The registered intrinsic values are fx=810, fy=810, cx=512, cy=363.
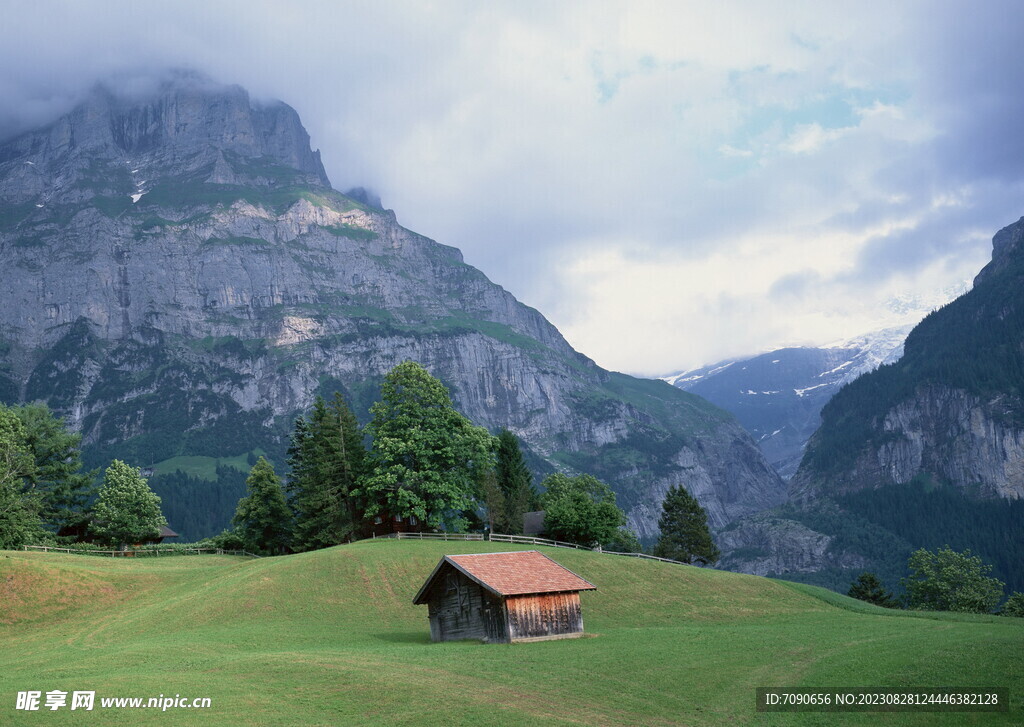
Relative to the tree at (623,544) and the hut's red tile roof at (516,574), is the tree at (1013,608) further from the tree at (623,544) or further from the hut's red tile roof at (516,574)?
the hut's red tile roof at (516,574)

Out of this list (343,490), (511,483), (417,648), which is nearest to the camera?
(417,648)

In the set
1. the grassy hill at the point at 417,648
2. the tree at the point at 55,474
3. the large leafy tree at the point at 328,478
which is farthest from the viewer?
the tree at the point at 55,474

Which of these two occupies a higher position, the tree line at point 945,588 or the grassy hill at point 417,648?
the grassy hill at point 417,648

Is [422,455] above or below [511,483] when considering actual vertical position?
above

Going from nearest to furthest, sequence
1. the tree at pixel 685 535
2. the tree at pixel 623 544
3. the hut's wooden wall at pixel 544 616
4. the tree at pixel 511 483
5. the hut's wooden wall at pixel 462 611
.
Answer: the hut's wooden wall at pixel 544 616 < the hut's wooden wall at pixel 462 611 < the tree at pixel 511 483 < the tree at pixel 685 535 < the tree at pixel 623 544

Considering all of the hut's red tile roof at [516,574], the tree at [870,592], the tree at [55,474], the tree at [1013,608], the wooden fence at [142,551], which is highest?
the tree at [55,474]

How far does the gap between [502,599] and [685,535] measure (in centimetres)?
5523

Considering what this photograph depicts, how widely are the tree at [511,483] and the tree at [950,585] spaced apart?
45.9 m

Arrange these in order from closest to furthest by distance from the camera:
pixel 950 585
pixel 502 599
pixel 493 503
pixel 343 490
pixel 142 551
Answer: pixel 502 599
pixel 343 490
pixel 493 503
pixel 142 551
pixel 950 585

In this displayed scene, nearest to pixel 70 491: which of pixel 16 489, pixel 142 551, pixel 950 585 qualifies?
pixel 16 489

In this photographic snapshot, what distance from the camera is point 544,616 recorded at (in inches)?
1729

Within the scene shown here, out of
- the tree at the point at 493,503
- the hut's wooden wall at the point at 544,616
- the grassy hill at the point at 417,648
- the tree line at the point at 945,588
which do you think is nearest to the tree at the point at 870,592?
the tree line at the point at 945,588

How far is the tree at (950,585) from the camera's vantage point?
88.1m

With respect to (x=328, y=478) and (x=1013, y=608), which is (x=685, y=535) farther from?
(x=328, y=478)
